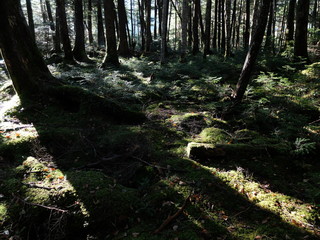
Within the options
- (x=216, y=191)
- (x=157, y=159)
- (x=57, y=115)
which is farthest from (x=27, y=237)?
(x=57, y=115)

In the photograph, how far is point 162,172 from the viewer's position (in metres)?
3.98

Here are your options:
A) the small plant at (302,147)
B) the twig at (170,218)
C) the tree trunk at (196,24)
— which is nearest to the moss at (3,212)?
the twig at (170,218)

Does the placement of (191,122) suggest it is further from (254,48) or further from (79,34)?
(79,34)

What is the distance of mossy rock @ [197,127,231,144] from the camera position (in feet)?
17.1

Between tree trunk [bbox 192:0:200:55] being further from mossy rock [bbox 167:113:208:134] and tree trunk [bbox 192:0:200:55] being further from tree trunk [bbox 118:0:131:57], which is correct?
mossy rock [bbox 167:113:208:134]

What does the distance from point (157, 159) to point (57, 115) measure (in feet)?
11.3

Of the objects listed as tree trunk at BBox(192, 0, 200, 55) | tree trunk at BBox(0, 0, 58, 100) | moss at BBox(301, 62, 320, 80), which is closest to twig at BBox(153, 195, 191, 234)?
tree trunk at BBox(0, 0, 58, 100)

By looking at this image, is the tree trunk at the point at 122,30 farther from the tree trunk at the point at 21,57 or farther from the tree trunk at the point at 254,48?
the tree trunk at the point at 254,48

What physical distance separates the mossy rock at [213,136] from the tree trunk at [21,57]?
16.2ft

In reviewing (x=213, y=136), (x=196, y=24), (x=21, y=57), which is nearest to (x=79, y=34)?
(x=21, y=57)

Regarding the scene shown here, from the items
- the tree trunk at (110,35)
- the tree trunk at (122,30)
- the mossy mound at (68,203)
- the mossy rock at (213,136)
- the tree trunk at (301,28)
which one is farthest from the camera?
the tree trunk at (122,30)

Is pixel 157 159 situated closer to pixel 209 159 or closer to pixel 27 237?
pixel 209 159

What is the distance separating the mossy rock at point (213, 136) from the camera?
5.22m

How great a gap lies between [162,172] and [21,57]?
5380mm
